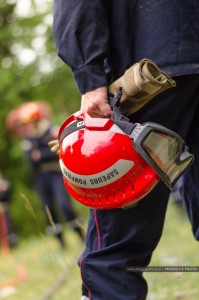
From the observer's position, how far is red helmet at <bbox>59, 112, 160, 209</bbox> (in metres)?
2.00

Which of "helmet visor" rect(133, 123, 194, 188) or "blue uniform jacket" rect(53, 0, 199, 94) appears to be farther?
"blue uniform jacket" rect(53, 0, 199, 94)

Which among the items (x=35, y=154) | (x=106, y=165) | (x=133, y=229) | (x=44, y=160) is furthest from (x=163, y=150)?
(x=35, y=154)

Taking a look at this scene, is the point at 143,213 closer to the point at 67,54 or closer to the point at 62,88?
the point at 67,54

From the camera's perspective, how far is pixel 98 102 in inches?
83.7

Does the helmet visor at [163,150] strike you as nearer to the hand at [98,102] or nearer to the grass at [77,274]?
the hand at [98,102]

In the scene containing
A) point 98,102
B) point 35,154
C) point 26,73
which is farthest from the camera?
point 26,73

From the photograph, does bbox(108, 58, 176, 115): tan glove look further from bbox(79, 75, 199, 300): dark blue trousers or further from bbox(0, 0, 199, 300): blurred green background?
bbox(0, 0, 199, 300): blurred green background

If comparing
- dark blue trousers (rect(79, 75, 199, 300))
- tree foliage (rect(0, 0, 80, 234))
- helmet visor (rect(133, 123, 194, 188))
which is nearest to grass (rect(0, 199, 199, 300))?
dark blue trousers (rect(79, 75, 199, 300))

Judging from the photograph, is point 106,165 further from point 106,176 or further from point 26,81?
point 26,81

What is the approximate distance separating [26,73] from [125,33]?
13476mm

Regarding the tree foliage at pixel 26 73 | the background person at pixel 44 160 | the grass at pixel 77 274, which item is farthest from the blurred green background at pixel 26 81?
the grass at pixel 77 274

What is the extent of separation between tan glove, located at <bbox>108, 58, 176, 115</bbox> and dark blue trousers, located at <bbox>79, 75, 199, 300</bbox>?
0.20 feet

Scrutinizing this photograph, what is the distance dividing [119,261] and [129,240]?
0.09 m

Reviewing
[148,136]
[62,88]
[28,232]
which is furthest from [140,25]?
[62,88]
